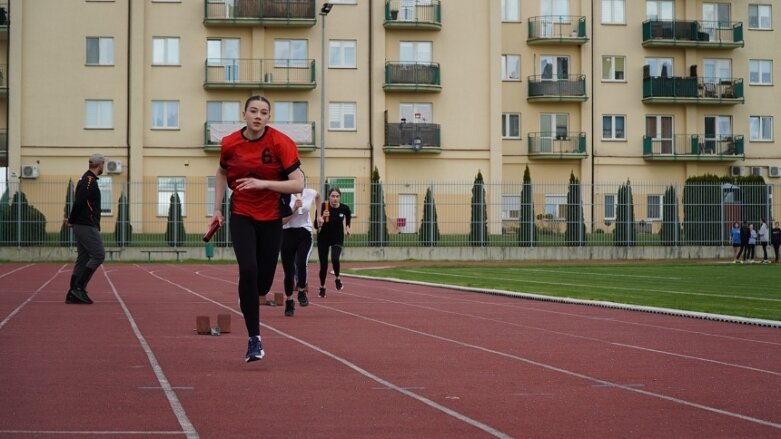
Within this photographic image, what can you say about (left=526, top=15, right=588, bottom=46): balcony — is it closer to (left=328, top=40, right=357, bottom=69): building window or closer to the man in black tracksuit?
(left=328, top=40, right=357, bottom=69): building window

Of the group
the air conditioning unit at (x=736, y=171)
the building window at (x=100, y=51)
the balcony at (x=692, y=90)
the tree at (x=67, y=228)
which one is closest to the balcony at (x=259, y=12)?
the building window at (x=100, y=51)

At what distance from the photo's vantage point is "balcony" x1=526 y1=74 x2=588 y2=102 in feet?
197

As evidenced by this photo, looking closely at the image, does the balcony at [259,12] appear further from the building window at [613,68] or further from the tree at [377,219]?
the building window at [613,68]

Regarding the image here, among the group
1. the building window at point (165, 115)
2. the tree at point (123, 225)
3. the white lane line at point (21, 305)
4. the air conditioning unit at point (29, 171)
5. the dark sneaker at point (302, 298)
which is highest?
the building window at point (165, 115)

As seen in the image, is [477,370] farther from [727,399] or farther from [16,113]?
[16,113]

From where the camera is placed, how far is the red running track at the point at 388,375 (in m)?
7.25

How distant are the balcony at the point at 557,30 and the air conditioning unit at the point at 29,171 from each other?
24920 millimetres

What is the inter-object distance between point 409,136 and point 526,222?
1423 centimetres

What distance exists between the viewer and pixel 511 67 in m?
60.9

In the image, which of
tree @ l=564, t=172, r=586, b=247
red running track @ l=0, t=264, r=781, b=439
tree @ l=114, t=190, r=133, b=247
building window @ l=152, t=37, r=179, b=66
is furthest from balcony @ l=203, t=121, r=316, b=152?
red running track @ l=0, t=264, r=781, b=439

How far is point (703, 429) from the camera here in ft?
23.6

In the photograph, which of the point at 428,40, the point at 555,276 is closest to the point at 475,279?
the point at 555,276

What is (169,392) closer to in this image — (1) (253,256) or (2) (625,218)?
(1) (253,256)

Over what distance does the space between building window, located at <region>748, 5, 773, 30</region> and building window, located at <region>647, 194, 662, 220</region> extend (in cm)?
2283
